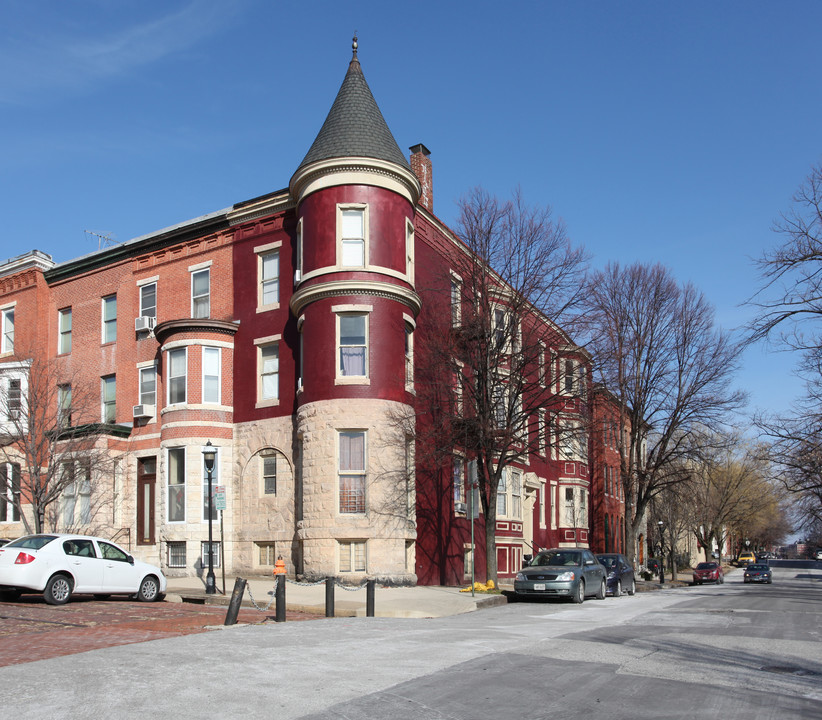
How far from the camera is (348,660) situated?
10.6m

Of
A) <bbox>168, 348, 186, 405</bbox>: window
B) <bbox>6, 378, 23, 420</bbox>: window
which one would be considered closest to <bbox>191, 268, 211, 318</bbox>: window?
<bbox>168, 348, 186, 405</bbox>: window

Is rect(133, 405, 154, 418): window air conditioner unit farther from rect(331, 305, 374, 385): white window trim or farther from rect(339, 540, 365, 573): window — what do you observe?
rect(339, 540, 365, 573): window

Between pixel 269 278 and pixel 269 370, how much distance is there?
3.16 metres

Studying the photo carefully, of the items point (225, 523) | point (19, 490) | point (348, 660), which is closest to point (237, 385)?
point (225, 523)

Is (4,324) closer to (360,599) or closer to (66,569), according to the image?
(66,569)

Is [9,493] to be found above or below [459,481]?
below

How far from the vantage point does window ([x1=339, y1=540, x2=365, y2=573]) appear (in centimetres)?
2473

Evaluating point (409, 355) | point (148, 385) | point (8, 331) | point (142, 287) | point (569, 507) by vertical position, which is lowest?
point (569, 507)

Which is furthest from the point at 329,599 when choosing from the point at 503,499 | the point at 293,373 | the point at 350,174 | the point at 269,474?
the point at 503,499

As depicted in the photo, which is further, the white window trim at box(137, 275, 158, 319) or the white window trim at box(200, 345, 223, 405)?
the white window trim at box(137, 275, 158, 319)

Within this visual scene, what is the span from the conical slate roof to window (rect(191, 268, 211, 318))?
627 centimetres

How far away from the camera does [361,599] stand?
21.1 m

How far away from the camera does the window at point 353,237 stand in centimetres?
2645

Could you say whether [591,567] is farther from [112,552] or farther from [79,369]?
[79,369]
